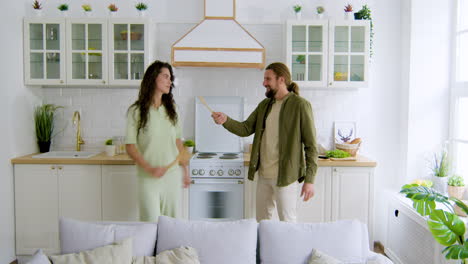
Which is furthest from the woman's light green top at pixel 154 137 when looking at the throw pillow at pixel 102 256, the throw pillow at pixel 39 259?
the throw pillow at pixel 39 259

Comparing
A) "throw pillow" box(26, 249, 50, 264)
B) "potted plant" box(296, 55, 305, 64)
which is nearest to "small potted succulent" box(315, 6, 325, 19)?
"potted plant" box(296, 55, 305, 64)

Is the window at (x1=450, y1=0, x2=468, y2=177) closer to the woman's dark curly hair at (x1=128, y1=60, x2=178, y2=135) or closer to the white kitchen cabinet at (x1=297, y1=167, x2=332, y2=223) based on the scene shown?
the white kitchen cabinet at (x1=297, y1=167, x2=332, y2=223)

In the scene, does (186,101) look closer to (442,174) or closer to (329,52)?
(329,52)

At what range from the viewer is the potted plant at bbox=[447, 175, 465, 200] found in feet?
10.7

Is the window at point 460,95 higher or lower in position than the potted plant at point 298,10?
lower

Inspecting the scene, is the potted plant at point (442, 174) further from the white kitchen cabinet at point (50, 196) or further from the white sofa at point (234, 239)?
the white kitchen cabinet at point (50, 196)

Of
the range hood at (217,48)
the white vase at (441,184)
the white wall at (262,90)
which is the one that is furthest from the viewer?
the white wall at (262,90)

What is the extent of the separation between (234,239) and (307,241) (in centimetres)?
39

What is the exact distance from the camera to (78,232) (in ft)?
6.46

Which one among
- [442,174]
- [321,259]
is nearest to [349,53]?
[442,174]

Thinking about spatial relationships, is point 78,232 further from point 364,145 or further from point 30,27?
point 364,145

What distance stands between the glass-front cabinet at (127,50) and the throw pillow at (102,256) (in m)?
2.17

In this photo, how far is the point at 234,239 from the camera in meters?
2.00

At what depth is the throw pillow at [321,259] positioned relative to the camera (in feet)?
6.13
